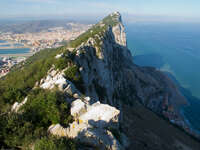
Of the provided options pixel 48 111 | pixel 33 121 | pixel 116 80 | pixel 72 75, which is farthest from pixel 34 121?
pixel 116 80

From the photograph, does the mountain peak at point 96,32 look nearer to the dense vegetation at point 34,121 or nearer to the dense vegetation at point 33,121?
the dense vegetation at point 33,121

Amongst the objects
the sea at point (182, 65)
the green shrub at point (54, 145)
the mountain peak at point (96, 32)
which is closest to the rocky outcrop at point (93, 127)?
the green shrub at point (54, 145)

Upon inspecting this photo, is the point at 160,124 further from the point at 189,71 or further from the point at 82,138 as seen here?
the point at 189,71

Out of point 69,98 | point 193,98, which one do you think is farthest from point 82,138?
point 193,98

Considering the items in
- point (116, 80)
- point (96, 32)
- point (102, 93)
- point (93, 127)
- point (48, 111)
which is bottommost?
point (116, 80)

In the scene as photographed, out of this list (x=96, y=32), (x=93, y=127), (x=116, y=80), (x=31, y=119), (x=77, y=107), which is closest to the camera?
(x=93, y=127)

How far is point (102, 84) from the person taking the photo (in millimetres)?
34875

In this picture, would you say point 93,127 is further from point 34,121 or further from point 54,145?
point 34,121

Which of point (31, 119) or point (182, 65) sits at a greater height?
point (31, 119)

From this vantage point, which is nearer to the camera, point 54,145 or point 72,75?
point 54,145

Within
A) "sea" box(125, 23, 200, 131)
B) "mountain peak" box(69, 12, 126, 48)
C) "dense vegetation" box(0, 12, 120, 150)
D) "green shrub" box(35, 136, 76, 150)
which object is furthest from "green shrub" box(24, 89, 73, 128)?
"sea" box(125, 23, 200, 131)

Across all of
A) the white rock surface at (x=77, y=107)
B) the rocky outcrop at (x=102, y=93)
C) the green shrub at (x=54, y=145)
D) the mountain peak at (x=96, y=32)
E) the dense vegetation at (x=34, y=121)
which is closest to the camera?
the green shrub at (x=54, y=145)

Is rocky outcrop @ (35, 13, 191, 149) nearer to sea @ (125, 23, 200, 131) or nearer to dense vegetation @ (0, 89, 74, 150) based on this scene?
dense vegetation @ (0, 89, 74, 150)

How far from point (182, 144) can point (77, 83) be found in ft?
104
